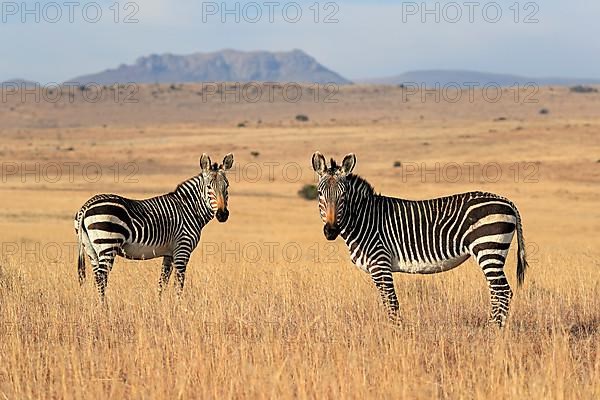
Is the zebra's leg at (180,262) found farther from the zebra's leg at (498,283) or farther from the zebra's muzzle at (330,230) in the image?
the zebra's leg at (498,283)

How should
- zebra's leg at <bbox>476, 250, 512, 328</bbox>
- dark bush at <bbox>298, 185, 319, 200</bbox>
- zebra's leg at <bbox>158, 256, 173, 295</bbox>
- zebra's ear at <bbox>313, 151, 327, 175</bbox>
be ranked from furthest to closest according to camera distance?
1. dark bush at <bbox>298, 185, 319, 200</bbox>
2. zebra's leg at <bbox>158, 256, 173, 295</bbox>
3. zebra's ear at <bbox>313, 151, 327, 175</bbox>
4. zebra's leg at <bbox>476, 250, 512, 328</bbox>

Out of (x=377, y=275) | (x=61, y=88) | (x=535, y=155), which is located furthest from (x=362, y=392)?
(x=61, y=88)

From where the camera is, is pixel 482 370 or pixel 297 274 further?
pixel 297 274

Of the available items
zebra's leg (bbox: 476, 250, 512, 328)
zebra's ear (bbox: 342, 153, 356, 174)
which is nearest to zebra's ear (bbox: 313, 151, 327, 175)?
zebra's ear (bbox: 342, 153, 356, 174)

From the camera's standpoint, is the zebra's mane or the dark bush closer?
the zebra's mane

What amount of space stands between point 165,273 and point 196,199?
96cm

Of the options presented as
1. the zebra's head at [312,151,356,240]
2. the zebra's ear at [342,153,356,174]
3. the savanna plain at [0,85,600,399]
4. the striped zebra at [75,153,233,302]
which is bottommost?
the savanna plain at [0,85,600,399]

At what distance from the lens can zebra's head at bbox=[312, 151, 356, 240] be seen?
8430 mm

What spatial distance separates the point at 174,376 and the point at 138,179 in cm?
3292

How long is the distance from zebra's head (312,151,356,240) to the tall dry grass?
2.57ft

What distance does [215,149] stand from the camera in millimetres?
51688

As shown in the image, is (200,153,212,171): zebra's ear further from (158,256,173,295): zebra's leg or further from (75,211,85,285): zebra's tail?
(75,211,85,285): zebra's tail

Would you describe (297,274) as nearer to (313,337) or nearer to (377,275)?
(377,275)

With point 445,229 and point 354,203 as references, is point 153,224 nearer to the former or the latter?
point 354,203
